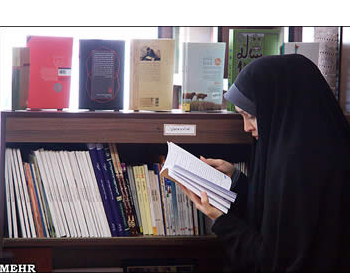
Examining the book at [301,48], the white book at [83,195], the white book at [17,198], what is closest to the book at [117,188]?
the white book at [83,195]

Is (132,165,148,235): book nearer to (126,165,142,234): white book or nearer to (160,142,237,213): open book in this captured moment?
(126,165,142,234): white book

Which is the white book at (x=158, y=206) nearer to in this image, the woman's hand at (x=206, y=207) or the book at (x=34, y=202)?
the woman's hand at (x=206, y=207)

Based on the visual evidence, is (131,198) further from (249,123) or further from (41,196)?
(249,123)

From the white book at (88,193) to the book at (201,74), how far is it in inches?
17.0

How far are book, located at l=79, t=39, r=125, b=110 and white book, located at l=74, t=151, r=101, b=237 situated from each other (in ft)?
0.63

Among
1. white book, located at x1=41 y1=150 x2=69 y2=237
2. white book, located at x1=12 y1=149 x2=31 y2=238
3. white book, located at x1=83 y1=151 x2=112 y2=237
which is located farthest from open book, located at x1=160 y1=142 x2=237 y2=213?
white book, located at x1=12 y1=149 x2=31 y2=238

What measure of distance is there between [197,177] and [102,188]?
393 mm

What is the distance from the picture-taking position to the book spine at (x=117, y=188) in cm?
148

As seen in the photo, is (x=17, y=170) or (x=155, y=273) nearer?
(x=17, y=170)

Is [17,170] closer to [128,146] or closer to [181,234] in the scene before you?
[128,146]

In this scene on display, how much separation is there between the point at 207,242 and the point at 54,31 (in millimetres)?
1926

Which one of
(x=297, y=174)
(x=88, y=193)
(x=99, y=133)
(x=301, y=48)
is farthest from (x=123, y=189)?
(x=301, y=48)
